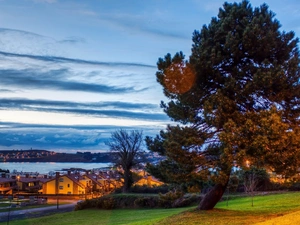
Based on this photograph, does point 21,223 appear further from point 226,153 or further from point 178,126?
point 226,153

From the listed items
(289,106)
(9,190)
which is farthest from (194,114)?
(9,190)

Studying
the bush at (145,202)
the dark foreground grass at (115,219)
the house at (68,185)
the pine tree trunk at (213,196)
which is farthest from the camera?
the house at (68,185)

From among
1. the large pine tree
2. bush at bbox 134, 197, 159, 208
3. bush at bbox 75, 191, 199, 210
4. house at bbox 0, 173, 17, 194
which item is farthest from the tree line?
house at bbox 0, 173, 17, 194

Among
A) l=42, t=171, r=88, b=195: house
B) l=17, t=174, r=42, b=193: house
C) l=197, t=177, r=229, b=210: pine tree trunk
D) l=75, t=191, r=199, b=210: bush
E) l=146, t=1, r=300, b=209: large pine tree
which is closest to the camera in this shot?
l=146, t=1, r=300, b=209: large pine tree

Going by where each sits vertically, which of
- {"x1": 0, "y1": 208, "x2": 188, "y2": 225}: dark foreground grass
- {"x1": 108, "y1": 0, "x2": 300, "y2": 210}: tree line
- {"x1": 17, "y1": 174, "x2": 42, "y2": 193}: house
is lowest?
{"x1": 0, "y1": 208, "x2": 188, "y2": 225}: dark foreground grass

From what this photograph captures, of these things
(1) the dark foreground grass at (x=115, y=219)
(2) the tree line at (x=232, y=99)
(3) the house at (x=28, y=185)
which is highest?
(2) the tree line at (x=232, y=99)

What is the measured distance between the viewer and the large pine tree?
12.9 meters

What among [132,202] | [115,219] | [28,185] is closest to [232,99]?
[115,219]

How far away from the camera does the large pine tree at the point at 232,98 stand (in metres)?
12.9

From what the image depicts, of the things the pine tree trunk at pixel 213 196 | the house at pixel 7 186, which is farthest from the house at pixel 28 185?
the pine tree trunk at pixel 213 196

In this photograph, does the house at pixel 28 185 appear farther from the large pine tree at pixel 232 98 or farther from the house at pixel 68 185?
the large pine tree at pixel 232 98

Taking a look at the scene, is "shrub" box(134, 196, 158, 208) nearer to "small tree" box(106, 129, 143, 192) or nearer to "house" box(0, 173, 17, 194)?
"small tree" box(106, 129, 143, 192)

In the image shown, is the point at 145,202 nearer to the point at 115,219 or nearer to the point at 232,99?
the point at 115,219

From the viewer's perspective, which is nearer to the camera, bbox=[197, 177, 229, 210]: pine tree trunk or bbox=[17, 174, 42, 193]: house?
bbox=[197, 177, 229, 210]: pine tree trunk
